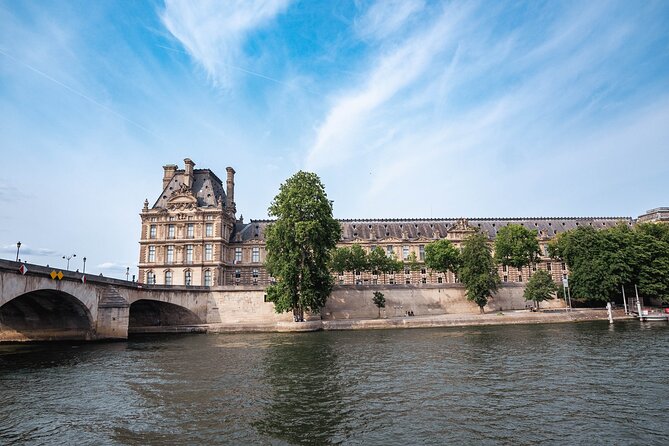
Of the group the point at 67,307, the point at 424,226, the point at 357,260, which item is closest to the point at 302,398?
the point at 67,307

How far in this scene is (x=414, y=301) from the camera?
6244 cm

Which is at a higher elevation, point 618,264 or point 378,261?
point 378,261

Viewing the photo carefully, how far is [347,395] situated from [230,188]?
6351cm

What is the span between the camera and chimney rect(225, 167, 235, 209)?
7650 centimetres

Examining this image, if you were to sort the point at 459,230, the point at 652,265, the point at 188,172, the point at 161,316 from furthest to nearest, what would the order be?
the point at 459,230 → the point at 188,172 → the point at 652,265 → the point at 161,316

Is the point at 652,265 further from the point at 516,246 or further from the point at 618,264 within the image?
the point at 516,246

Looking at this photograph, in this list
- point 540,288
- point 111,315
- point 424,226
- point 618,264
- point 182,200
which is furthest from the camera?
point 424,226

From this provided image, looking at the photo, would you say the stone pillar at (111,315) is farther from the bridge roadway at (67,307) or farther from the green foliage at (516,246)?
the green foliage at (516,246)

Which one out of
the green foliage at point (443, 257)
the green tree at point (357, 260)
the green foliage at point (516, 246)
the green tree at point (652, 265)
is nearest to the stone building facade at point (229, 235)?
the green tree at point (357, 260)

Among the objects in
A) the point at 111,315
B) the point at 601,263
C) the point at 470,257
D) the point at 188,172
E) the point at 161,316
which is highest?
the point at 188,172

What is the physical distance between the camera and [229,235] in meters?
75.6

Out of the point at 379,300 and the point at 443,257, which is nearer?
the point at 379,300

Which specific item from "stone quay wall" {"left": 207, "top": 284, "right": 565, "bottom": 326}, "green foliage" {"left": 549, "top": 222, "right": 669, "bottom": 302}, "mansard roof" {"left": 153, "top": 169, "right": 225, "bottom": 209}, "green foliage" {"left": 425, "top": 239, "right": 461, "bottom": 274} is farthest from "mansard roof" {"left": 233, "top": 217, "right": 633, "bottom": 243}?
"green foliage" {"left": 549, "top": 222, "right": 669, "bottom": 302}

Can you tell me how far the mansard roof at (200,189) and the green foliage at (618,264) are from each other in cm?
5609
